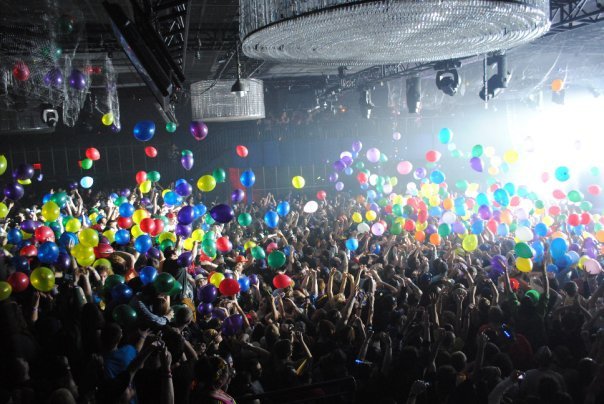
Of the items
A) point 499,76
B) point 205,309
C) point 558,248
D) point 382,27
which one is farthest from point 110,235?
point 499,76

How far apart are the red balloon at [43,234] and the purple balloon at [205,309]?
7.28 feet

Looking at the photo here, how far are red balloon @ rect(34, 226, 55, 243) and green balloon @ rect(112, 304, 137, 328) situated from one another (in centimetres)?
243

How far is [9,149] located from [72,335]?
1220 centimetres

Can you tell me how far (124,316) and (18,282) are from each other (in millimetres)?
952

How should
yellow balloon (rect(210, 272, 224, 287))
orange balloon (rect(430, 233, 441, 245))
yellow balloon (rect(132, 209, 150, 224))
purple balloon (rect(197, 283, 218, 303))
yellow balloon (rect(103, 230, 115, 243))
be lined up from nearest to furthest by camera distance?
purple balloon (rect(197, 283, 218, 303)), yellow balloon (rect(210, 272, 224, 287)), yellow balloon (rect(103, 230, 115, 243)), yellow balloon (rect(132, 209, 150, 224)), orange balloon (rect(430, 233, 441, 245))

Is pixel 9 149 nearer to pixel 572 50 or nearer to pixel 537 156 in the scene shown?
pixel 572 50

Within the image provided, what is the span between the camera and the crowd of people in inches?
104

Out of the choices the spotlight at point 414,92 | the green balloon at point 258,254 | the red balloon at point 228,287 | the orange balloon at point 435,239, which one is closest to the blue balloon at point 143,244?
the green balloon at point 258,254

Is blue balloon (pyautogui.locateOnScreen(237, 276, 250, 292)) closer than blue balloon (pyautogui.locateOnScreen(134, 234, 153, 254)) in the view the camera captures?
Yes

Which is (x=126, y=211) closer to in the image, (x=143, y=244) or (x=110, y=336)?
(x=143, y=244)

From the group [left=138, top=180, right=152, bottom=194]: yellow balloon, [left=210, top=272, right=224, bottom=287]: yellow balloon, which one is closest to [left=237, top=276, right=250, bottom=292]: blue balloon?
[left=210, top=272, right=224, bottom=287]: yellow balloon

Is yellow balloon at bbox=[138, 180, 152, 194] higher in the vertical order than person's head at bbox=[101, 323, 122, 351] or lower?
higher

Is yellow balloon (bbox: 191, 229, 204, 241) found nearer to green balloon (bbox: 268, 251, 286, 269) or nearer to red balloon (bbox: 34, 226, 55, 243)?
green balloon (bbox: 268, 251, 286, 269)

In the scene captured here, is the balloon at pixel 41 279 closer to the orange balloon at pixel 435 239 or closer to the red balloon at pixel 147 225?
the red balloon at pixel 147 225
